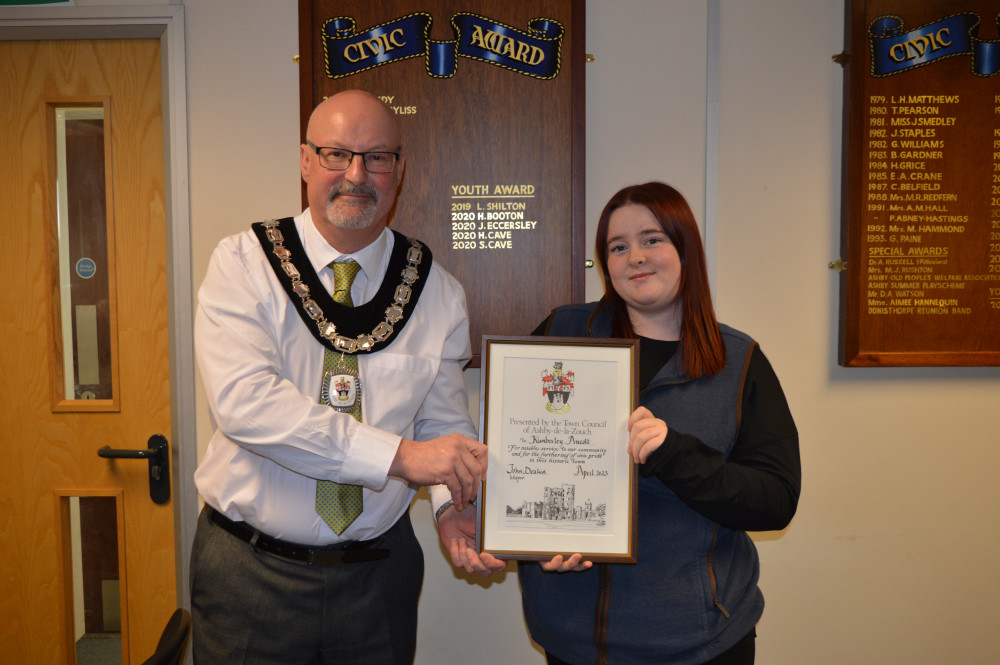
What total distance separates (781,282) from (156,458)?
227cm

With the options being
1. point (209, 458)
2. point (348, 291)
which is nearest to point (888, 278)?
point (348, 291)

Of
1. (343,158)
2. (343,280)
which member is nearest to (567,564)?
(343,280)

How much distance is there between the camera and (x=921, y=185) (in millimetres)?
2250

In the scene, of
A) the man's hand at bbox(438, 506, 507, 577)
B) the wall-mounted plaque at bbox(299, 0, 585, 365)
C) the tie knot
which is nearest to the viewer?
the man's hand at bbox(438, 506, 507, 577)

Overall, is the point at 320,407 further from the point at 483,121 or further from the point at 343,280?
the point at 483,121

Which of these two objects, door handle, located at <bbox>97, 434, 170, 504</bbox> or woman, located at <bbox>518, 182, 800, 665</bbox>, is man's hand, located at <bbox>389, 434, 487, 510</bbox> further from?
door handle, located at <bbox>97, 434, 170, 504</bbox>

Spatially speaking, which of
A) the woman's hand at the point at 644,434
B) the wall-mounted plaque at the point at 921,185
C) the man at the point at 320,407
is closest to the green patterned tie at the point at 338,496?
the man at the point at 320,407

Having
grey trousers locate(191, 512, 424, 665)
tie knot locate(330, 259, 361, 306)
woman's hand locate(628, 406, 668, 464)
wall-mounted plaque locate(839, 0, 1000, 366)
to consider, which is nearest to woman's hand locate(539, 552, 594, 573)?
woman's hand locate(628, 406, 668, 464)

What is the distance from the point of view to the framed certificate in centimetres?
142

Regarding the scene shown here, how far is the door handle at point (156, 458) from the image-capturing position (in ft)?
7.74

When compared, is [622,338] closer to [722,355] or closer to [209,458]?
[722,355]

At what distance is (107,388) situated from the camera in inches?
95.2

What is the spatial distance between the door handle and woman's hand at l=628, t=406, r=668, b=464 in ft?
5.81

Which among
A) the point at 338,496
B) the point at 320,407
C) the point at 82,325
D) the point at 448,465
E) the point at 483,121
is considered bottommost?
the point at 338,496
